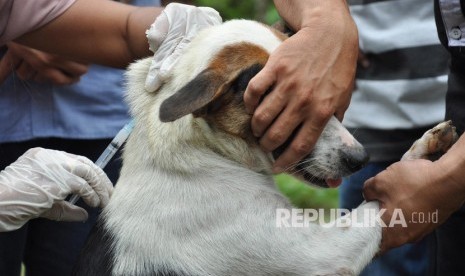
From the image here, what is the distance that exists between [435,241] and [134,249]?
151cm

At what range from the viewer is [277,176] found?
25.1ft

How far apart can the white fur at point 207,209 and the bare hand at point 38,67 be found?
901 millimetres

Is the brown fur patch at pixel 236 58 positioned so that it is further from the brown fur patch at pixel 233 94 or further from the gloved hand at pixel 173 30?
the gloved hand at pixel 173 30

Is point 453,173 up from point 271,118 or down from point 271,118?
down

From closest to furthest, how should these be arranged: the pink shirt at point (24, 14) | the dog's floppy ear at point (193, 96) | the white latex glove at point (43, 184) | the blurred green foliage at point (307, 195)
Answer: the dog's floppy ear at point (193, 96)
the white latex glove at point (43, 184)
the pink shirt at point (24, 14)
the blurred green foliage at point (307, 195)

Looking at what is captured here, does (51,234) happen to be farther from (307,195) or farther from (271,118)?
(307,195)

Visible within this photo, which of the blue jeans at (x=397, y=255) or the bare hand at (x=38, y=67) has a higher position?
the bare hand at (x=38, y=67)

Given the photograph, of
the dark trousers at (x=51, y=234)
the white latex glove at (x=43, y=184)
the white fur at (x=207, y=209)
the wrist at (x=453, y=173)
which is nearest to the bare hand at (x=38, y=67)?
the dark trousers at (x=51, y=234)

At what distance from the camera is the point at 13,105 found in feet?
14.7

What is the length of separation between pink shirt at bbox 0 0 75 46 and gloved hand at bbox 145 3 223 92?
17.8 inches

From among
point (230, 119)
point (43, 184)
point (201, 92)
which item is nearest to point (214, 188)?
point (230, 119)

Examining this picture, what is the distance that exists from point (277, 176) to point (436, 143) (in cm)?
408

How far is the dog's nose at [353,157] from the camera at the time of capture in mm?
3527

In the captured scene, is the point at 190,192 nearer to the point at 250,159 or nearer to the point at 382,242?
the point at 250,159
